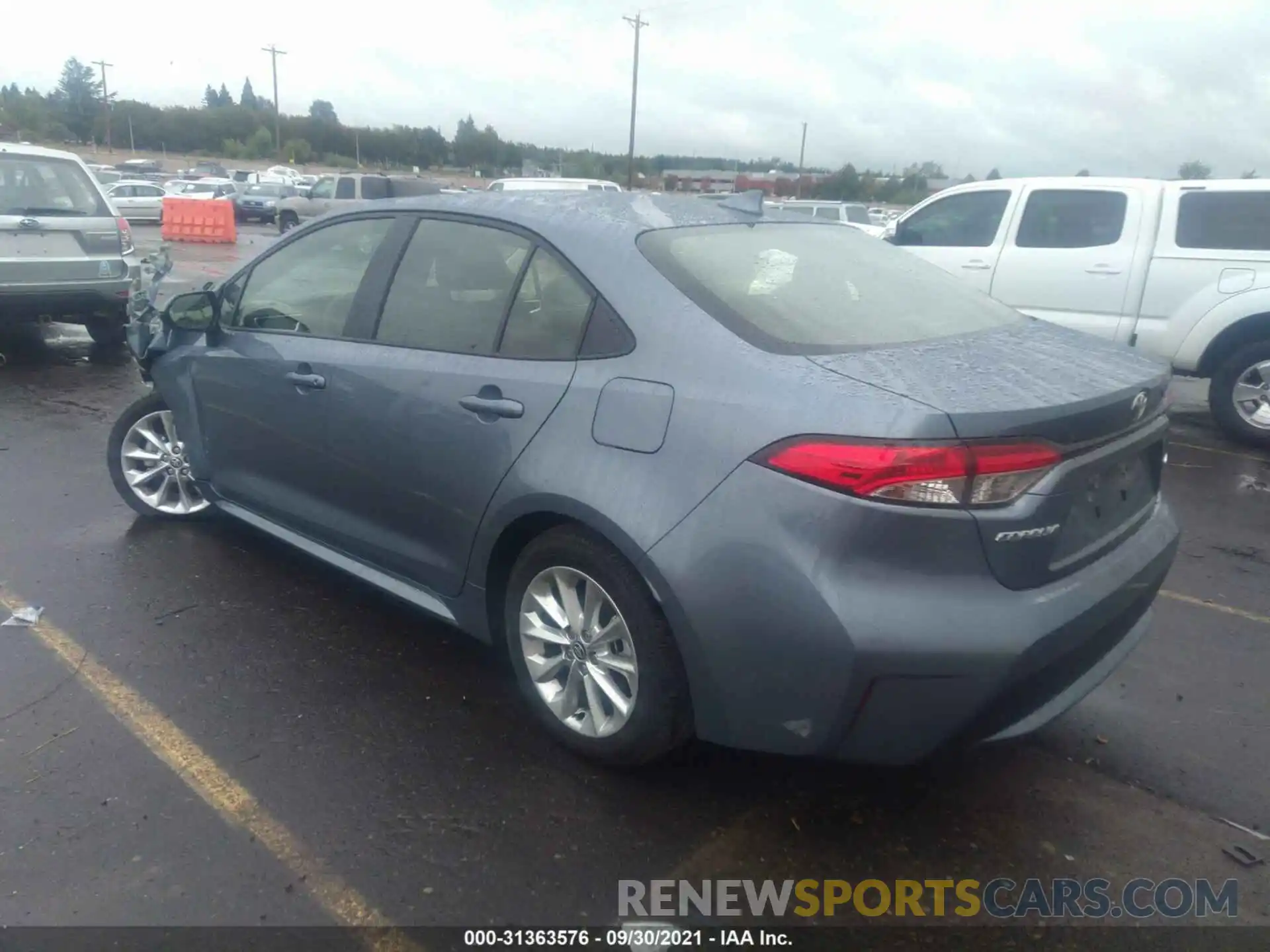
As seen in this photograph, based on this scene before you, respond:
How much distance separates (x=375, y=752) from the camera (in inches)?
125

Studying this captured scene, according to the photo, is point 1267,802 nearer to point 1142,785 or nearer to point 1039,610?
point 1142,785

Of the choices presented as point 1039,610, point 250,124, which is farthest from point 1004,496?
point 250,124

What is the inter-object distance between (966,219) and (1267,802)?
276 inches

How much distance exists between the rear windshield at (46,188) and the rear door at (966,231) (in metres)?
7.40

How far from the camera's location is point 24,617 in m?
4.05

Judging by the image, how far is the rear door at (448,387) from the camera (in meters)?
3.10

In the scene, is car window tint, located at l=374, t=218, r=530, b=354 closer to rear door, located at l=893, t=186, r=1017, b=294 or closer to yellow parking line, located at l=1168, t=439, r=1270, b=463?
yellow parking line, located at l=1168, t=439, r=1270, b=463

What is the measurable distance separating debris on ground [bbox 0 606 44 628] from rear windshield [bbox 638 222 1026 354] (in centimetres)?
286

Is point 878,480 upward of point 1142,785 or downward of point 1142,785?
upward

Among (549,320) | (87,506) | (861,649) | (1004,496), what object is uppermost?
(549,320)

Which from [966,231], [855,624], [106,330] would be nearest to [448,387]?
[855,624]

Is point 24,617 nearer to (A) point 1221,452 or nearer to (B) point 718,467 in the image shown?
(B) point 718,467

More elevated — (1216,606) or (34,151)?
(34,151)

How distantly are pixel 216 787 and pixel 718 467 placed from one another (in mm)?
1755
